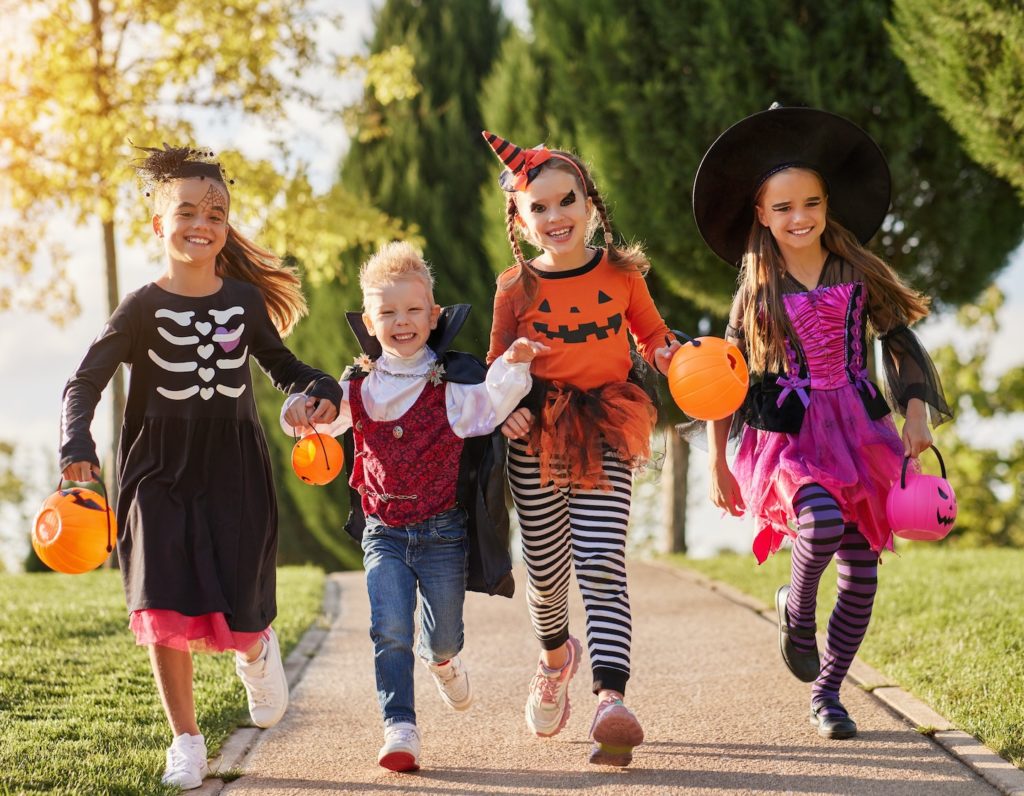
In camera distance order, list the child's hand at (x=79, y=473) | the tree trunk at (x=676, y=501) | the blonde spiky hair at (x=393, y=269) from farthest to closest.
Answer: the tree trunk at (x=676, y=501), the blonde spiky hair at (x=393, y=269), the child's hand at (x=79, y=473)

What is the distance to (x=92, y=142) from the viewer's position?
36.7 feet

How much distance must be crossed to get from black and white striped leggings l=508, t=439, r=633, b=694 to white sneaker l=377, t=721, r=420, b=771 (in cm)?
63

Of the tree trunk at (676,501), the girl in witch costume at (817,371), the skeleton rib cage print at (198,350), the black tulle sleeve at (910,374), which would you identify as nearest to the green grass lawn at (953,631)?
the girl in witch costume at (817,371)

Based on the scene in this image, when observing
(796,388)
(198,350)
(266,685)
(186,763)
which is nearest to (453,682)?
(266,685)

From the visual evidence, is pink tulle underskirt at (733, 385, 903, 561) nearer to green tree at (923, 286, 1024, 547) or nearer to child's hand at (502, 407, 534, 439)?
child's hand at (502, 407, 534, 439)

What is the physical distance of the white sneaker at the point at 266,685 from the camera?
4.27m

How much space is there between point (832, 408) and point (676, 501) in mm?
10369

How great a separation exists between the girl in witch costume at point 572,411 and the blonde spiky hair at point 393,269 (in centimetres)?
31

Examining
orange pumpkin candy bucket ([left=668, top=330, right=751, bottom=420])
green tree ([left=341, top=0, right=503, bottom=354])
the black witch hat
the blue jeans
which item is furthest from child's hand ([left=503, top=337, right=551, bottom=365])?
green tree ([left=341, top=0, right=503, bottom=354])

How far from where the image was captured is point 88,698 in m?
5.15

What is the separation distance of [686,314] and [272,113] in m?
4.87

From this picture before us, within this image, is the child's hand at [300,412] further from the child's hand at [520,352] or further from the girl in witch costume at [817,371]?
the girl in witch costume at [817,371]

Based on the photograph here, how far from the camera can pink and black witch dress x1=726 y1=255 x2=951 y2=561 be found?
4.27m

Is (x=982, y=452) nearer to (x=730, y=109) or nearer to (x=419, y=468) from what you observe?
(x=730, y=109)
